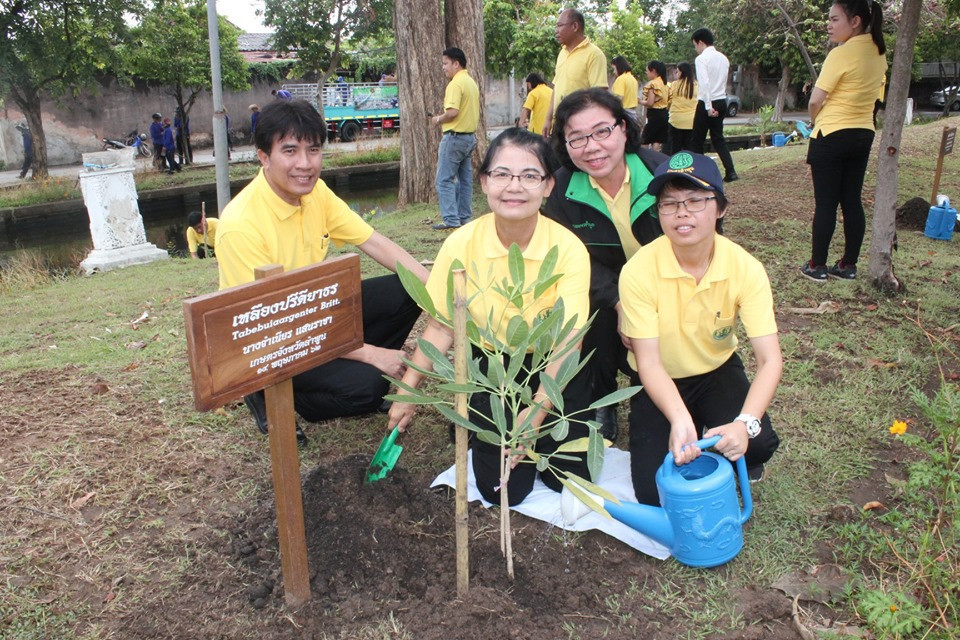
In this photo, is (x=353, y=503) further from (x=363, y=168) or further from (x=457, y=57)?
(x=363, y=168)

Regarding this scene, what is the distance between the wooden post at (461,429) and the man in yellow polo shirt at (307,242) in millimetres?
747

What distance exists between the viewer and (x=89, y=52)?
16.4 metres

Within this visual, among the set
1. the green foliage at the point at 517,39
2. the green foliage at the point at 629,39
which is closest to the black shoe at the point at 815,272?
the green foliage at the point at 517,39

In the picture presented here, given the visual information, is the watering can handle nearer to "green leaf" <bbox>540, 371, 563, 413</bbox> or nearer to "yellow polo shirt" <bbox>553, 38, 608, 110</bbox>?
"green leaf" <bbox>540, 371, 563, 413</bbox>

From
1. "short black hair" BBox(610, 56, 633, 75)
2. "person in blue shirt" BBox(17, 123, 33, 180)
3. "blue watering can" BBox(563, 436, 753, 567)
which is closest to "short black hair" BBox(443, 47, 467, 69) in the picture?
"short black hair" BBox(610, 56, 633, 75)

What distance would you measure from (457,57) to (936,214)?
4.54 m

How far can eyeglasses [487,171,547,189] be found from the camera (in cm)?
239

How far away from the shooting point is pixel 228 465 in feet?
9.54

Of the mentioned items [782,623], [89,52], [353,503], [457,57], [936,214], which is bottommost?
[782,623]

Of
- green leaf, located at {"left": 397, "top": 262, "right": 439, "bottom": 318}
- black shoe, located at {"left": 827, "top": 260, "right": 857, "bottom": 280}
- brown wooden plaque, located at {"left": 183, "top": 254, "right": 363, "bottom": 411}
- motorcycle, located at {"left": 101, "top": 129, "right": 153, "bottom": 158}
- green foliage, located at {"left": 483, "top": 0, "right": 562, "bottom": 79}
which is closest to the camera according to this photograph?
brown wooden plaque, located at {"left": 183, "top": 254, "right": 363, "bottom": 411}

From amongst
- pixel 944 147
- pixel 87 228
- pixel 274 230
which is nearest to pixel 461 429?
pixel 274 230

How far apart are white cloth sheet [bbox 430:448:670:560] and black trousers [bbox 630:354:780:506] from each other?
14 cm

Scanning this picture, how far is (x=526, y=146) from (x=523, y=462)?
41.6 inches

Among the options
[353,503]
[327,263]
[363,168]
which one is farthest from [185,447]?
[363,168]
